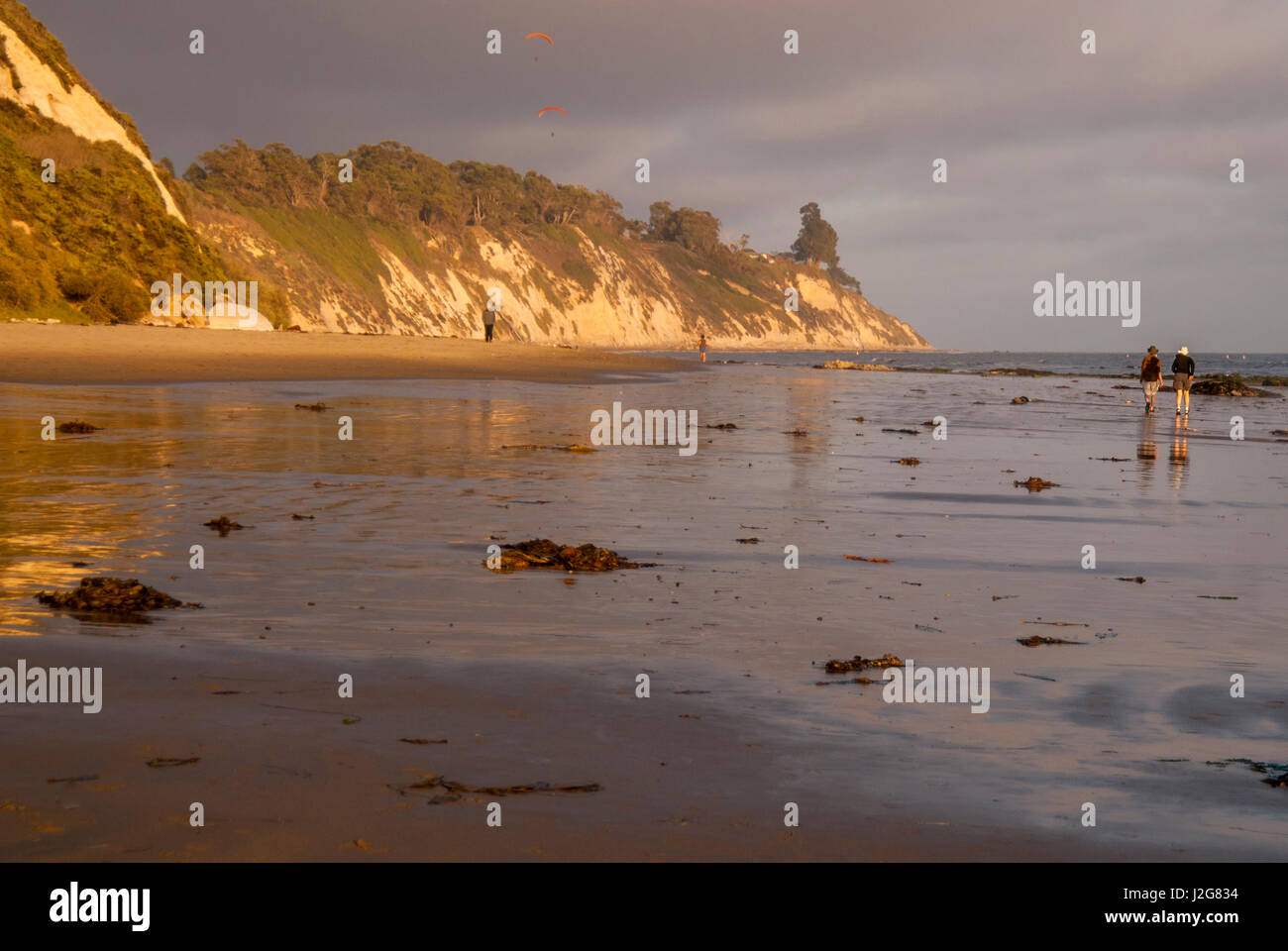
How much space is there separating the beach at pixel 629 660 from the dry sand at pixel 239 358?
47.1 ft

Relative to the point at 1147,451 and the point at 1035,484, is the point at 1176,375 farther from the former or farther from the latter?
the point at 1035,484

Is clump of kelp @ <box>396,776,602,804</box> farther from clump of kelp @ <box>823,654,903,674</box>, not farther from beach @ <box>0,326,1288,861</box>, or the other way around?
clump of kelp @ <box>823,654,903,674</box>

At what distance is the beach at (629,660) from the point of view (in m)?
3.84

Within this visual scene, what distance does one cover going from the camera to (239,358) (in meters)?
34.0

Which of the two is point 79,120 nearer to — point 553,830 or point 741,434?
point 741,434

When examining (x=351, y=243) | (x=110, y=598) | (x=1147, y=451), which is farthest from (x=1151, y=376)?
(x=351, y=243)

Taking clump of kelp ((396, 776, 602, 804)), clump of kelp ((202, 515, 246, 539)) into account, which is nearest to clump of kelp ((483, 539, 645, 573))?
clump of kelp ((202, 515, 246, 539))

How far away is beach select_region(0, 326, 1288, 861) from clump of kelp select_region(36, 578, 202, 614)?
0.14 meters

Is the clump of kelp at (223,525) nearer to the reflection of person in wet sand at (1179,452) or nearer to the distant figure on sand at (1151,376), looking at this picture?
the reflection of person in wet sand at (1179,452)

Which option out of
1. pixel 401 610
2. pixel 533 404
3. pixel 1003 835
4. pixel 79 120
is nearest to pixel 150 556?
pixel 401 610

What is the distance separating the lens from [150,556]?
7.97 meters

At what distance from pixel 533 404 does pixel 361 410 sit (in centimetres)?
543

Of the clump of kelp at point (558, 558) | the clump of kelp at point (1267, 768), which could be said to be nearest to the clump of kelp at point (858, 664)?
the clump of kelp at point (1267, 768)

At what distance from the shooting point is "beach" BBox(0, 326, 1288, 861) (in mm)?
3838
